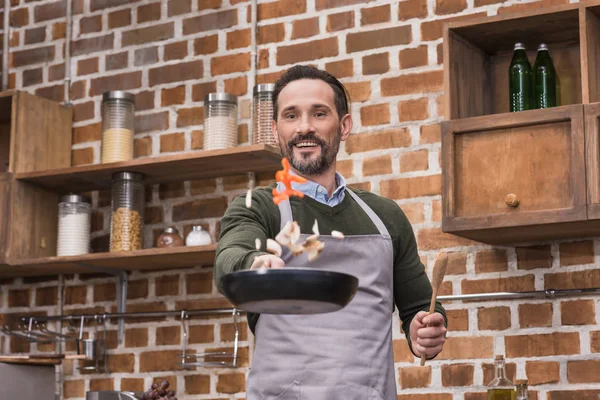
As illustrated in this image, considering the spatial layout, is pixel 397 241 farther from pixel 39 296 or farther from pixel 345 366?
pixel 39 296

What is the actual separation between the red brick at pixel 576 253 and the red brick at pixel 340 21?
1.07 m

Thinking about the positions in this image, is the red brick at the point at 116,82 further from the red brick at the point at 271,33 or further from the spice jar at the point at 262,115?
the spice jar at the point at 262,115

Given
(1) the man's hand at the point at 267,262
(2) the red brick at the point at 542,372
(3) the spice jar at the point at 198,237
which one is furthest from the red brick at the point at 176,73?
(1) the man's hand at the point at 267,262

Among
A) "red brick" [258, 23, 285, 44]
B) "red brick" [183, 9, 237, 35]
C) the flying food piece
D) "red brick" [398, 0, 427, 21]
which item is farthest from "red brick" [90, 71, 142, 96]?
the flying food piece

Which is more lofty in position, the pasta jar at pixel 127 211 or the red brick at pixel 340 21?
the red brick at pixel 340 21

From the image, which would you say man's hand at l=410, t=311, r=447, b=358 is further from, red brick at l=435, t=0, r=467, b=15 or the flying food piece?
red brick at l=435, t=0, r=467, b=15

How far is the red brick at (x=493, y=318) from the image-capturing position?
3172mm

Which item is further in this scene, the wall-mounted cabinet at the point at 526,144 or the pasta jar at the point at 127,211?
the pasta jar at the point at 127,211

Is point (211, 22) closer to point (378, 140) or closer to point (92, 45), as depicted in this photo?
point (92, 45)

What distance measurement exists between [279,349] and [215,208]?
1.68 m

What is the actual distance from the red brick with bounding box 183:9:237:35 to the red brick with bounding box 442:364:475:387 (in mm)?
1471

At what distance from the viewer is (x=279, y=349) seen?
6.80ft

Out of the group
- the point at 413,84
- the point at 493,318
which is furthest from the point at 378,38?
the point at 493,318

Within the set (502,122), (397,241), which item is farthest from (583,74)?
(397,241)
